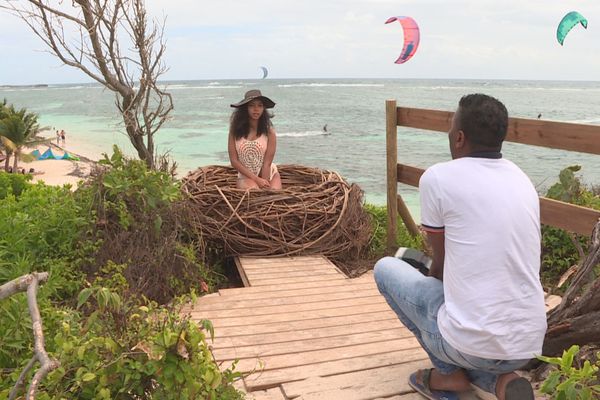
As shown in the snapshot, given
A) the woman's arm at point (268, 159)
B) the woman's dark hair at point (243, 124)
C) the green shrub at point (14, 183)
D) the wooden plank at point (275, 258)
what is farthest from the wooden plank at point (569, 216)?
the green shrub at point (14, 183)

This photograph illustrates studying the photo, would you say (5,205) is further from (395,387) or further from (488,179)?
(488,179)

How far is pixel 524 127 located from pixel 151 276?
2.78 m

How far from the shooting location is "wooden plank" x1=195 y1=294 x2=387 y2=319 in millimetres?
3562

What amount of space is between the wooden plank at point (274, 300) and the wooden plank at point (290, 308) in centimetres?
4

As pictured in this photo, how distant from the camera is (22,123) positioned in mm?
21359

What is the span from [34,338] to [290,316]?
87.8 inches

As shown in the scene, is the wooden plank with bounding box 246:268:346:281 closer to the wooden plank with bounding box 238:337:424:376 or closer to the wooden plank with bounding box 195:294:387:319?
the wooden plank with bounding box 195:294:387:319

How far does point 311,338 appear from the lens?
319cm

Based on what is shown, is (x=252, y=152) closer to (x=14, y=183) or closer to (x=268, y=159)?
(x=268, y=159)

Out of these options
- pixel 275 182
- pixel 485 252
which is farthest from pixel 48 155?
pixel 485 252

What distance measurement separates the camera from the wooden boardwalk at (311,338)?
102 inches

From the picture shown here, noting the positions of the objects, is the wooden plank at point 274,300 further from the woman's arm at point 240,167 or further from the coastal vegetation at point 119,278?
the woman's arm at point 240,167

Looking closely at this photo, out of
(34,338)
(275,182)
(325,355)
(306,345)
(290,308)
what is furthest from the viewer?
(275,182)

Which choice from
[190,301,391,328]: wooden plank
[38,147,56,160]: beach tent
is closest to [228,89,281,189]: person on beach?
[190,301,391,328]: wooden plank
